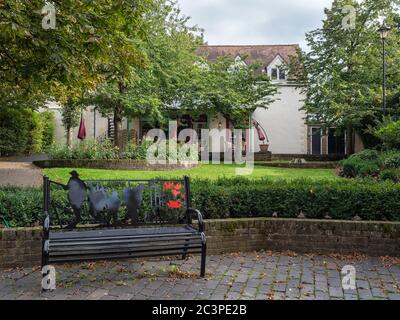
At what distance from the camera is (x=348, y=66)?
23.6 meters

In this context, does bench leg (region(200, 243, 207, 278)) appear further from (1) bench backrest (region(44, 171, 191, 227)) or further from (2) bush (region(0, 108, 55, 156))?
(2) bush (region(0, 108, 55, 156))

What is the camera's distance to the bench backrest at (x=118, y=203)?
16.7 feet

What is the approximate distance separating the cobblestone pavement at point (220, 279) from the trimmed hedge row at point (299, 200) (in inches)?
28.5

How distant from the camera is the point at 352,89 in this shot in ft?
72.0

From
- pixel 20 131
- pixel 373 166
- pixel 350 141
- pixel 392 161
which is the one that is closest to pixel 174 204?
pixel 392 161

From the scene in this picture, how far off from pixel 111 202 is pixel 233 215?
202 cm

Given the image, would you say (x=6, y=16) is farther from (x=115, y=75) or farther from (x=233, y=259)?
(x=233, y=259)

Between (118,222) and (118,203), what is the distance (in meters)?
0.25

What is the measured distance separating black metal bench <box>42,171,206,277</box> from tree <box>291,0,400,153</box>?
17.1m

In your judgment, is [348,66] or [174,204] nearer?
[174,204]

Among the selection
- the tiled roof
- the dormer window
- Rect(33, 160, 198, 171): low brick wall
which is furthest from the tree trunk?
Rect(33, 160, 198, 171): low brick wall

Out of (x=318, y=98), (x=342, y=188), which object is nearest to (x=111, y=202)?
(x=342, y=188)

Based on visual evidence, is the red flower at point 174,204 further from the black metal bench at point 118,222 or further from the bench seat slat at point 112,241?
the bench seat slat at point 112,241

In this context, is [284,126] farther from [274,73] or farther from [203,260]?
[203,260]
